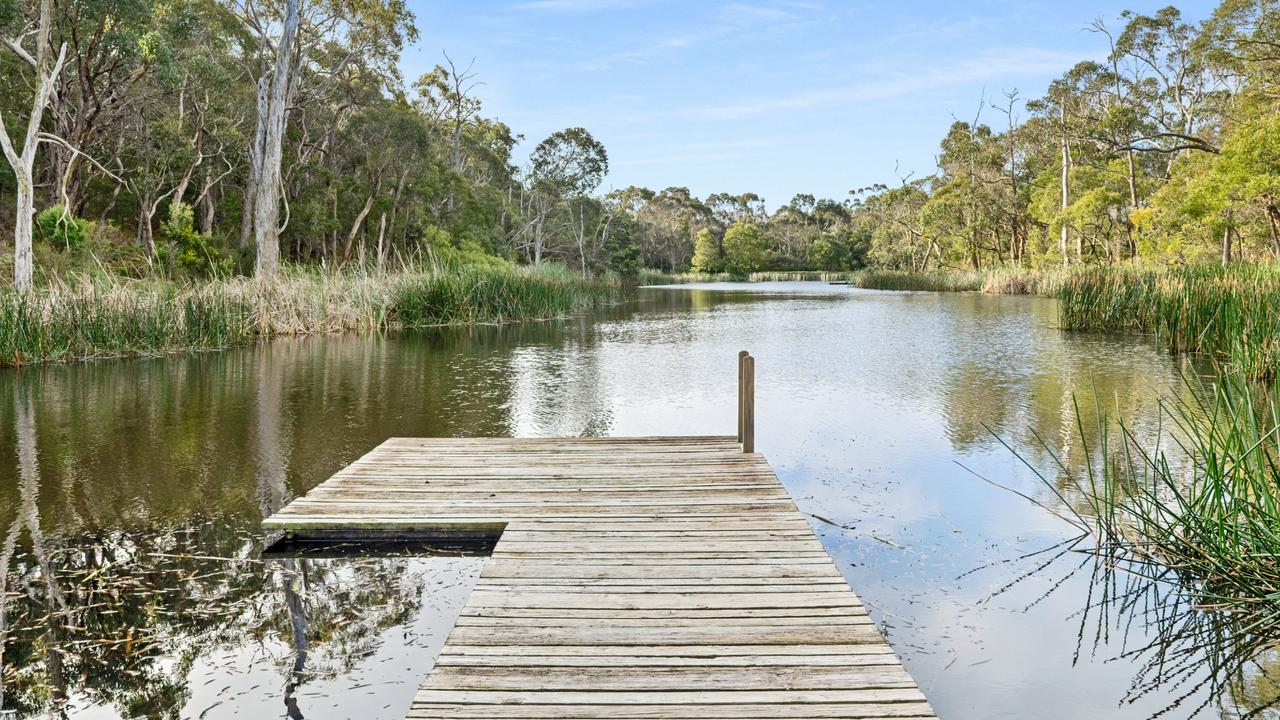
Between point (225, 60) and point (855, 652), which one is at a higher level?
point (225, 60)

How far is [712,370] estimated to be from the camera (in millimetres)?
11141

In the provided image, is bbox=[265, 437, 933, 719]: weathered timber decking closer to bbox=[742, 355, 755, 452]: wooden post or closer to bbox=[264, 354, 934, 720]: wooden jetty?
bbox=[264, 354, 934, 720]: wooden jetty

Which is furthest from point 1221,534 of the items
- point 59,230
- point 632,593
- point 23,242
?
point 59,230

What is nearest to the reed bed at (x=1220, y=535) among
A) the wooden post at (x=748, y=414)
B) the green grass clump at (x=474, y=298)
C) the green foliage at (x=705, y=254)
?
the wooden post at (x=748, y=414)

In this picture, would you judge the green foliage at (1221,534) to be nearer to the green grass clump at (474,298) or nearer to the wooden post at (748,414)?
the wooden post at (748,414)

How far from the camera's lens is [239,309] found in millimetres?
13133

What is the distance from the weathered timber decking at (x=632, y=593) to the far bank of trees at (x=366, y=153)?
37.0ft

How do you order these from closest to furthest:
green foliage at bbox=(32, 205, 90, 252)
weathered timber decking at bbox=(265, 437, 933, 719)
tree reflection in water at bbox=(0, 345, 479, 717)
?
1. weathered timber decking at bbox=(265, 437, 933, 719)
2. tree reflection in water at bbox=(0, 345, 479, 717)
3. green foliage at bbox=(32, 205, 90, 252)

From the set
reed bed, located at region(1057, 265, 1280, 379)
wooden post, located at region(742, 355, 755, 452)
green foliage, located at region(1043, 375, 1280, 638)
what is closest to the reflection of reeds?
green foliage, located at region(1043, 375, 1280, 638)

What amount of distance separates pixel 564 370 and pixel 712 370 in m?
1.87

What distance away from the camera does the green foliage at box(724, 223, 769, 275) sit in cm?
7188

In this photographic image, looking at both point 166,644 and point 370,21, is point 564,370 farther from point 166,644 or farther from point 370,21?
point 370,21

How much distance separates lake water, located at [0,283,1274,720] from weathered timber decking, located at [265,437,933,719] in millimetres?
329

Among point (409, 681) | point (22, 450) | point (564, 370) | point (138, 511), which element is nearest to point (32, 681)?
point (409, 681)
